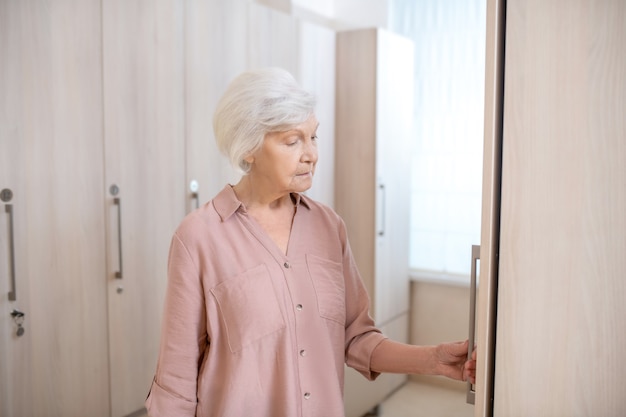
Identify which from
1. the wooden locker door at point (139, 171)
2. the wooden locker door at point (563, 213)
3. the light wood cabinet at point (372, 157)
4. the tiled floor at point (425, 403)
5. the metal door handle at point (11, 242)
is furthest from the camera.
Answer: the tiled floor at point (425, 403)

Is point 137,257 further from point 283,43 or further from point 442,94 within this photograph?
point 442,94

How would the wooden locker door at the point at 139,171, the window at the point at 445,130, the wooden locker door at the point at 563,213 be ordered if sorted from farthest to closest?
the window at the point at 445,130
the wooden locker door at the point at 139,171
the wooden locker door at the point at 563,213

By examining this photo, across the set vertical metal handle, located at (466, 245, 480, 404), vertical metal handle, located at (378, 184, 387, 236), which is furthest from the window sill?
vertical metal handle, located at (466, 245, 480, 404)

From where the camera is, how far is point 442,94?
11.9 ft

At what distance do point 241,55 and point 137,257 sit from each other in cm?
99

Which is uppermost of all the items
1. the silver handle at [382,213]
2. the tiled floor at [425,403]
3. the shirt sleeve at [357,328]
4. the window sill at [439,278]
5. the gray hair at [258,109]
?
the gray hair at [258,109]

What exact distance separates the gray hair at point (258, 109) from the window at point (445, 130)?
2.35 m

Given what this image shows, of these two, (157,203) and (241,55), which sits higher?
(241,55)

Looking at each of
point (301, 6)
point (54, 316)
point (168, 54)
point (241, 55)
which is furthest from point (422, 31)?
point (54, 316)

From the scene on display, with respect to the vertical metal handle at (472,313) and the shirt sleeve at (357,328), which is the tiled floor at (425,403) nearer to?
the shirt sleeve at (357,328)

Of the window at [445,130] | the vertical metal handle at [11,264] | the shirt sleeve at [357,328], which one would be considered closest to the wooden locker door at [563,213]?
the shirt sleeve at [357,328]

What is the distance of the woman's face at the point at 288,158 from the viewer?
140 centimetres

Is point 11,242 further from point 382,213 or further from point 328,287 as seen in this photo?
point 382,213

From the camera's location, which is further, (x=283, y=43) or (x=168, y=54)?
(x=283, y=43)
